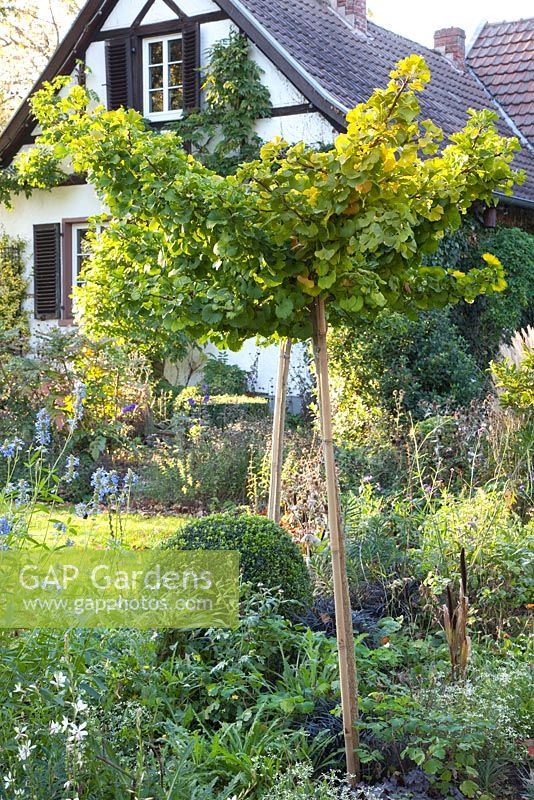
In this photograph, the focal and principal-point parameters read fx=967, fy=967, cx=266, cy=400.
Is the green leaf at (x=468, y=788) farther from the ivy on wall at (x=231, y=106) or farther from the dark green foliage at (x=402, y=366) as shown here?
the ivy on wall at (x=231, y=106)

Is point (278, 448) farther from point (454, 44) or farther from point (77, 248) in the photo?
point (454, 44)

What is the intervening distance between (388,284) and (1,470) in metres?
5.58

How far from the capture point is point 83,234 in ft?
50.8

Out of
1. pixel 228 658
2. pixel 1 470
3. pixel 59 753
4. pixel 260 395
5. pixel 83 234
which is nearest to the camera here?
pixel 59 753

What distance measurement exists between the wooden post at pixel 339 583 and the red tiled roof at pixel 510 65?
13.8m

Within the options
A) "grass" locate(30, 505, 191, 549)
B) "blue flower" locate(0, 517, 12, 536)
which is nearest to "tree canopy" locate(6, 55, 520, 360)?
"blue flower" locate(0, 517, 12, 536)

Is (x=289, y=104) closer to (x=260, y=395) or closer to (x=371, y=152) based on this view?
(x=260, y=395)

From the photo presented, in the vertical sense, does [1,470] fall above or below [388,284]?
below

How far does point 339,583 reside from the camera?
11.2 feet

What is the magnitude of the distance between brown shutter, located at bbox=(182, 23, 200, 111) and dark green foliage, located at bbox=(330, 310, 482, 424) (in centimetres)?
563

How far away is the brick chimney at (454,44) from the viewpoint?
1784cm

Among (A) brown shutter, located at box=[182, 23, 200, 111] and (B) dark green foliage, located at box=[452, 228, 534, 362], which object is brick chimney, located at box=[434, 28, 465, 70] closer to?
(B) dark green foliage, located at box=[452, 228, 534, 362]

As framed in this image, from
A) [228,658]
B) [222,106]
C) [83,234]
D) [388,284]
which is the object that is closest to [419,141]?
[388,284]

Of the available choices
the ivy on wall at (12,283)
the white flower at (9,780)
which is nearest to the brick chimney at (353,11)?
the ivy on wall at (12,283)
